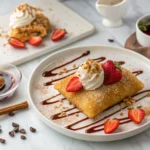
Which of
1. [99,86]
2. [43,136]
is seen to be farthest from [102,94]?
[43,136]

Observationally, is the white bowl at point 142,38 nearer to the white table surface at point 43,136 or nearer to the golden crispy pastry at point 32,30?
the white table surface at point 43,136

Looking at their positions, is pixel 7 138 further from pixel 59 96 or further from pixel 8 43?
pixel 8 43

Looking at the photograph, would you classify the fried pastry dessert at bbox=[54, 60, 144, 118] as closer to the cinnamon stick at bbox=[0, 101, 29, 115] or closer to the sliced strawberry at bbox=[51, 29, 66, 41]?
the cinnamon stick at bbox=[0, 101, 29, 115]

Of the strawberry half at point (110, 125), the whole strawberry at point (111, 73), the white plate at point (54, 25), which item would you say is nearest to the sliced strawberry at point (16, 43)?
the white plate at point (54, 25)

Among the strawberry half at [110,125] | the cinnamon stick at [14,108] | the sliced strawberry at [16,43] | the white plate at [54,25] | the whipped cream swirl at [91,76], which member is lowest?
the white plate at [54,25]

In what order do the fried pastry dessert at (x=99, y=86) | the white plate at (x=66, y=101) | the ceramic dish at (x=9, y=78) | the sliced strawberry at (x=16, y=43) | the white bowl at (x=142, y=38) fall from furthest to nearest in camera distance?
the sliced strawberry at (x=16, y=43), the white bowl at (x=142, y=38), the ceramic dish at (x=9, y=78), the fried pastry dessert at (x=99, y=86), the white plate at (x=66, y=101)

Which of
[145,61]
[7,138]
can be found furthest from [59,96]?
[145,61]
